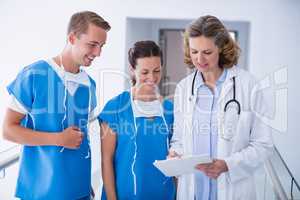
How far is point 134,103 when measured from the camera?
1594 mm

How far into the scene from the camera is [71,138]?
4.55ft

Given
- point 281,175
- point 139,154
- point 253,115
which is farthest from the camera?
point 281,175

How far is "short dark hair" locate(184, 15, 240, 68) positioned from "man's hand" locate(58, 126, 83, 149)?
596 mm

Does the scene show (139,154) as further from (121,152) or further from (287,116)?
(287,116)

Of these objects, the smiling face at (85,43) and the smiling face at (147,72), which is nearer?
the smiling face at (85,43)

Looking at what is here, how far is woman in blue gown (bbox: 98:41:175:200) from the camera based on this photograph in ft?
5.11

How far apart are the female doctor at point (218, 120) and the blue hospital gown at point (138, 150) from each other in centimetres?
9

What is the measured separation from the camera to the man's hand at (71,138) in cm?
137

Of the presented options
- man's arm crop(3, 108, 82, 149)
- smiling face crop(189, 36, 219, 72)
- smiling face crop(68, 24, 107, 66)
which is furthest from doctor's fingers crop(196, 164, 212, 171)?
smiling face crop(68, 24, 107, 66)

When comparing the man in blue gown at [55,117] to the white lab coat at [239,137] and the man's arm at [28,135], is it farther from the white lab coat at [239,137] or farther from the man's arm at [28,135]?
the white lab coat at [239,137]

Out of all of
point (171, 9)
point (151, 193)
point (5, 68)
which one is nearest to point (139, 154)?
point (151, 193)

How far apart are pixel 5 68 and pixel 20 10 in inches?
23.7

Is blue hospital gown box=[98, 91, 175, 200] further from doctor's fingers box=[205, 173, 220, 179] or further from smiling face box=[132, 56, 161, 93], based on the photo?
doctor's fingers box=[205, 173, 220, 179]

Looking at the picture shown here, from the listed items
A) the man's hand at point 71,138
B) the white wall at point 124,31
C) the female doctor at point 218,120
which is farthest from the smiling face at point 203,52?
the white wall at point 124,31
